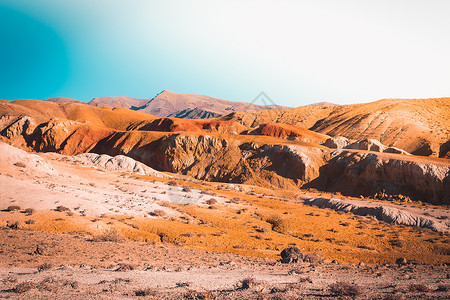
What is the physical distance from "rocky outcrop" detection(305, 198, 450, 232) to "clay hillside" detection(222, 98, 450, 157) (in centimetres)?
3943

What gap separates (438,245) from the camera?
20047mm

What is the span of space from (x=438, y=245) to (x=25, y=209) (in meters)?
28.9

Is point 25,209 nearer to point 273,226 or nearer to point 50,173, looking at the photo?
point 50,173

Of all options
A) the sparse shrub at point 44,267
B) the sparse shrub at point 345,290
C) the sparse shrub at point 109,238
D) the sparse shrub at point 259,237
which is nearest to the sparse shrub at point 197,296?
the sparse shrub at point 345,290

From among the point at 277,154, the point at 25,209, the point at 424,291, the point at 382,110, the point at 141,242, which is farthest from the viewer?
the point at 382,110

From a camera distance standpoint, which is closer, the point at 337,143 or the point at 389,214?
the point at 389,214

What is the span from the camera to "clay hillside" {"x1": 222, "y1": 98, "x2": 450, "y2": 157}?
65562 mm

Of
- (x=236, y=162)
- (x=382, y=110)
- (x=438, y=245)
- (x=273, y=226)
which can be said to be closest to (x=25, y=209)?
(x=273, y=226)

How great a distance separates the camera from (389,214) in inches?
1105

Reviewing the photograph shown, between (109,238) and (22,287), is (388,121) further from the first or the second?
(22,287)

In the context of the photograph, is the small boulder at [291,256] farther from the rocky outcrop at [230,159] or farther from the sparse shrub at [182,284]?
the rocky outcrop at [230,159]

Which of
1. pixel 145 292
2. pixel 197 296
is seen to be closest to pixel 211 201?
pixel 145 292

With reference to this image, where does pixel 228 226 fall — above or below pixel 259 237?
below

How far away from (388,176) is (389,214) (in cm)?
1783
